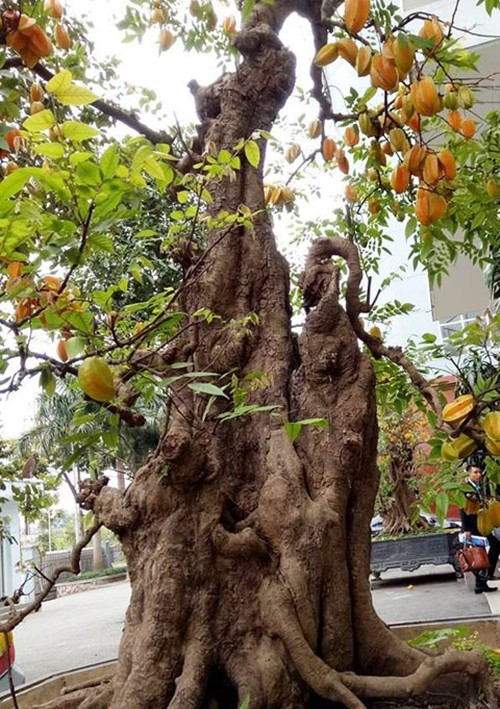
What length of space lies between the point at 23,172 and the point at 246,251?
2254mm

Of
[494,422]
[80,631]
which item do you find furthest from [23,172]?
[80,631]

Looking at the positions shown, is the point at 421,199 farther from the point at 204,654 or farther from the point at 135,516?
the point at 204,654

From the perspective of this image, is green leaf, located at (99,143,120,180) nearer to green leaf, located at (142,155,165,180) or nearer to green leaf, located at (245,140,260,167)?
green leaf, located at (142,155,165,180)

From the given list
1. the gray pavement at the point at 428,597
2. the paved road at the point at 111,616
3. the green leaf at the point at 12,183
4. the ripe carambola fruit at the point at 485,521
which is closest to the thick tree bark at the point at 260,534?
the ripe carambola fruit at the point at 485,521

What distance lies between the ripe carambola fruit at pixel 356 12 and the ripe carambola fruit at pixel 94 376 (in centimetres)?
139

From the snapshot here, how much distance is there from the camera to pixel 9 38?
1789 mm

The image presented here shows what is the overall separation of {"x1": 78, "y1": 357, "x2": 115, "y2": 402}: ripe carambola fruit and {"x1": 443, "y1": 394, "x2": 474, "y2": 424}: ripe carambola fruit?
3.45 feet

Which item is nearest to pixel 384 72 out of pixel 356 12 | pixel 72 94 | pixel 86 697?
pixel 356 12

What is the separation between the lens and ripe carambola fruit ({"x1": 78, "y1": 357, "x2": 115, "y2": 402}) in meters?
1.29

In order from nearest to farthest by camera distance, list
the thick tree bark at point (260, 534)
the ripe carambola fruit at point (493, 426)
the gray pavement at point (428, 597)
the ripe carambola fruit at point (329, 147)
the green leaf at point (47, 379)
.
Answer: the green leaf at point (47, 379) < the ripe carambola fruit at point (493, 426) < the thick tree bark at point (260, 534) < the ripe carambola fruit at point (329, 147) < the gray pavement at point (428, 597)

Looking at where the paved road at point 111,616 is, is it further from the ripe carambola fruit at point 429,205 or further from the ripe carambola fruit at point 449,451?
the ripe carambola fruit at point 429,205

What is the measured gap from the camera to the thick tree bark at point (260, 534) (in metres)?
2.32

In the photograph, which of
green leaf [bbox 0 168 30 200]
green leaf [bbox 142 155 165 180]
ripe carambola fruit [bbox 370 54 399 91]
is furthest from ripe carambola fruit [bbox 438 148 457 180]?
green leaf [bbox 0 168 30 200]

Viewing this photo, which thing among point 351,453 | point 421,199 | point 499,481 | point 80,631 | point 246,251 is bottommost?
point 80,631
